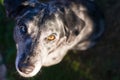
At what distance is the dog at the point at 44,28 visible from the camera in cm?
355

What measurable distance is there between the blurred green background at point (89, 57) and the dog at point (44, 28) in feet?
1.49

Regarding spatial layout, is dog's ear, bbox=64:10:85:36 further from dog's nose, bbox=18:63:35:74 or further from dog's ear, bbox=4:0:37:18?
dog's nose, bbox=18:63:35:74

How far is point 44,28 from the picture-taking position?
3580 mm

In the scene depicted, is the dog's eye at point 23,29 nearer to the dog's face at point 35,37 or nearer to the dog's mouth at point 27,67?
the dog's face at point 35,37

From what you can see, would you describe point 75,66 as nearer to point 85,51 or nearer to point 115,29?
point 85,51

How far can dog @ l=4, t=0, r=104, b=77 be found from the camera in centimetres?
355

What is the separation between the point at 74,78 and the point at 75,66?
0.15 meters

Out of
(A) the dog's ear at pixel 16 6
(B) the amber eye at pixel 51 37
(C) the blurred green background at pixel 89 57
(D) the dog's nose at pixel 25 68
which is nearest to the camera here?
(D) the dog's nose at pixel 25 68

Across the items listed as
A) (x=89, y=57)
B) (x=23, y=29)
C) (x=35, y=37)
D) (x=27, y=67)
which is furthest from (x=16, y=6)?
(x=89, y=57)

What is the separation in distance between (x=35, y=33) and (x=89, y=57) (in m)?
1.42

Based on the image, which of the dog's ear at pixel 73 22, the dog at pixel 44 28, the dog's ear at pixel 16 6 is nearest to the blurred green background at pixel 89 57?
the dog at pixel 44 28

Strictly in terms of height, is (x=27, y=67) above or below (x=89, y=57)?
above

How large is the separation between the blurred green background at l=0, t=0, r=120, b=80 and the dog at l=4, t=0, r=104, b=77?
45cm

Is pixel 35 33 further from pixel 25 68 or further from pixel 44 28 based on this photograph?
pixel 25 68
